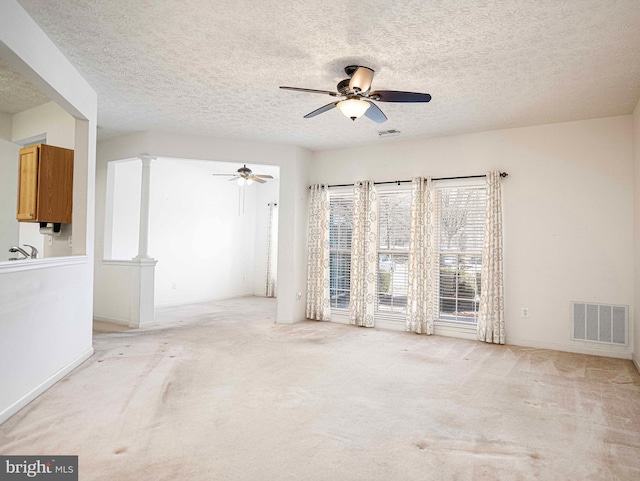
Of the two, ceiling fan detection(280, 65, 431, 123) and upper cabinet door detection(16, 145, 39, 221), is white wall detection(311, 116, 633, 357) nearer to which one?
ceiling fan detection(280, 65, 431, 123)

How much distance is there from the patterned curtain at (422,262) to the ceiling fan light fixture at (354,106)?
239cm

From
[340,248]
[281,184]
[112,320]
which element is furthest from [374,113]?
[112,320]

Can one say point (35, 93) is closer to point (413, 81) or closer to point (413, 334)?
point (413, 81)

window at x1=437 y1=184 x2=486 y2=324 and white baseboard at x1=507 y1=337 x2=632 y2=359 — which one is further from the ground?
window at x1=437 y1=184 x2=486 y2=324

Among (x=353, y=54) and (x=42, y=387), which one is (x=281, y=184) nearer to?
(x=353, y=54)

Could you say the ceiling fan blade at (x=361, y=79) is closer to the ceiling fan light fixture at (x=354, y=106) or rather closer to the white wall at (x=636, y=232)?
the ceiling fan light fixture at (x=354, y=106)

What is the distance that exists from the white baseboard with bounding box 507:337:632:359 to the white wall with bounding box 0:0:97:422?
502 cm

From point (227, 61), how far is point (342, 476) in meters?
3.28

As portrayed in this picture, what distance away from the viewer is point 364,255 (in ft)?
20.4

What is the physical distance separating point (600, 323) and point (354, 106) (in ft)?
12.7

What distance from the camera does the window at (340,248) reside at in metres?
6.57

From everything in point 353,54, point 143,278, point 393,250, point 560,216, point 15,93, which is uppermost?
point 15,93

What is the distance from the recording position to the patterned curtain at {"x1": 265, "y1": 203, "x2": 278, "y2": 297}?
31.0 feet

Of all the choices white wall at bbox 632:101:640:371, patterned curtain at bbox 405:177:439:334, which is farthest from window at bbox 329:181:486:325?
white wall at bbox 632:101:640:371
